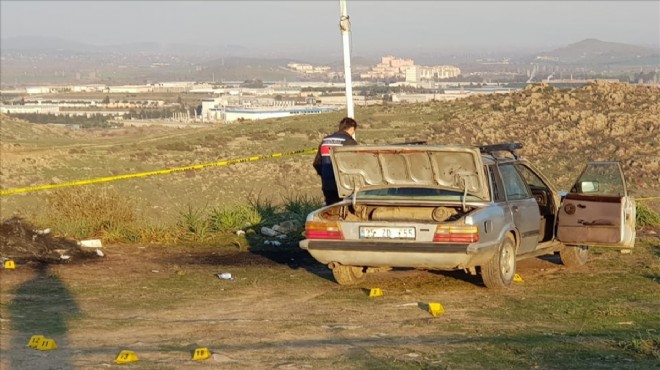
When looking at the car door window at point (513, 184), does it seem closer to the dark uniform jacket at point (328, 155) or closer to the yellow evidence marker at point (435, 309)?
the yellow evidence marker at point (435, 309)

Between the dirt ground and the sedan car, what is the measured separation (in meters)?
0.37

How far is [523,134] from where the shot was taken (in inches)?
1383

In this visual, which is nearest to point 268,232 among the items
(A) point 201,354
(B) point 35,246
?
(B) point 35,246

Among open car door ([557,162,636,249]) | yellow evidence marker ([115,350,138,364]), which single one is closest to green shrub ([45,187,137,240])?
open car door ([557,162,636,249])

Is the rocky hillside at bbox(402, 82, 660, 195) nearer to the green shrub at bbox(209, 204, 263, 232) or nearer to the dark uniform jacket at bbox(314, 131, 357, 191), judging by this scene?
the green shrub at bbox(209, 204, 263, 232)

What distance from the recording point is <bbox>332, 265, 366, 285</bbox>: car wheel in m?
11.3

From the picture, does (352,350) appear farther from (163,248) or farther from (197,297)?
(163,248)

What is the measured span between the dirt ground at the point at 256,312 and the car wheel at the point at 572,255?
0.12m

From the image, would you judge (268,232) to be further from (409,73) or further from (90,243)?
(409,73)

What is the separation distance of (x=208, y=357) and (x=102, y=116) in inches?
3628

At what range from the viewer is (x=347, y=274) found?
447 inches

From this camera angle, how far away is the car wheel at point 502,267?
10703mm

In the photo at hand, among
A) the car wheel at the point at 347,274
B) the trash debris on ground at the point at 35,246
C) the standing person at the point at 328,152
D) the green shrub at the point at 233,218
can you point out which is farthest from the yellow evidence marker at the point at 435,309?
the green shrub at the point at 233,218

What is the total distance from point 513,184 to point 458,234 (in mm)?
1569
